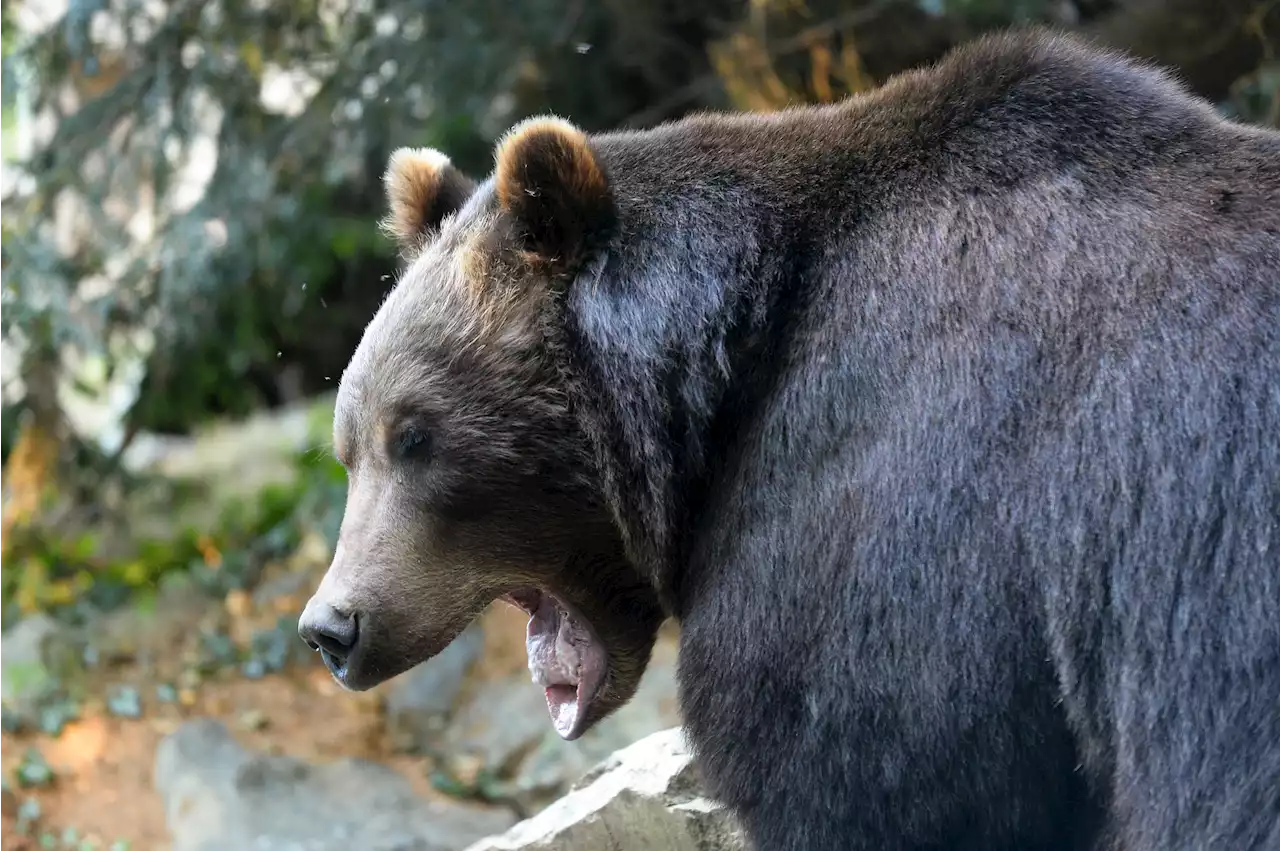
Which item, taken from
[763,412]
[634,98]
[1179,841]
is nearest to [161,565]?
[634,98]

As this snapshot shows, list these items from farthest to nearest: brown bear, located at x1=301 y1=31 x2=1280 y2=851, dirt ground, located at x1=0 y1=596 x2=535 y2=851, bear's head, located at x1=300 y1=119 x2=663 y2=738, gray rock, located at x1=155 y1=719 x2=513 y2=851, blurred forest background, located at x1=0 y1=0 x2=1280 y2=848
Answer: blurred forest background, located at x1=0 y1=0 x2=1280 y2=848 → dirt ground, located at x1=0 y1=596 x2=535 y2=851 → gray rock, located at x1=155 y1=719 x2=513 y2=851 → bear's head, located at x1=300 y1=119 x2=663 y2=738 → brown bear, located at x1=301 y1=31 x2=1280 y2=851

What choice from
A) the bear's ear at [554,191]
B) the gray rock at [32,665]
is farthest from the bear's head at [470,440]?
the gray rock at [32,665]

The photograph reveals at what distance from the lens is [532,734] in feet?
22.3

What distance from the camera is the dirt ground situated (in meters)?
6.29

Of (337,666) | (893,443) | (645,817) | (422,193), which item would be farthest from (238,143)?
(893,443)

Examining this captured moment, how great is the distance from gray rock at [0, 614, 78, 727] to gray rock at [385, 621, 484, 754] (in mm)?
1593

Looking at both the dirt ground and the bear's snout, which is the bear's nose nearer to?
the bear's snout

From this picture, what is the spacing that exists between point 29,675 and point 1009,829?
5612 millimetres

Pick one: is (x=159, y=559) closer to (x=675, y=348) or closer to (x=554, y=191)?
(x=554, y=191)

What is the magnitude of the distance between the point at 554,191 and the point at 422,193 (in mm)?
669

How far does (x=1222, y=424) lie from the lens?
103 inches

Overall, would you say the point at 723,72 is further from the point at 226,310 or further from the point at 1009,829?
the point at 1009,829

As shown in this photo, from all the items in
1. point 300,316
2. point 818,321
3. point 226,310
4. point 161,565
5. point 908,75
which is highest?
point 908,75

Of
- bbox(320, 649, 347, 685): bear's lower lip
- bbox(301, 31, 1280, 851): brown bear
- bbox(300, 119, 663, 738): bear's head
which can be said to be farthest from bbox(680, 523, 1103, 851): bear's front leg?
bbox(320, 649, 347, 685): bear's lower lip
